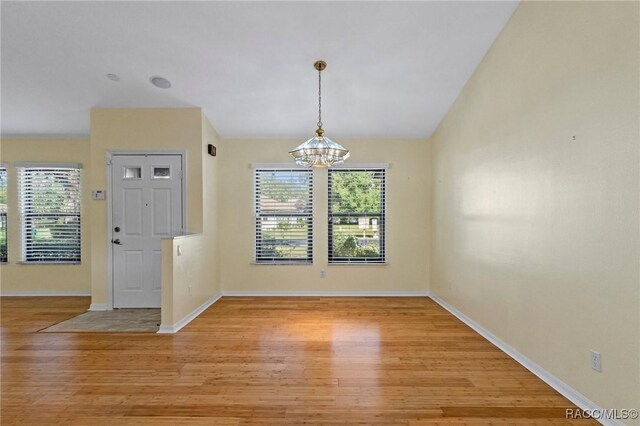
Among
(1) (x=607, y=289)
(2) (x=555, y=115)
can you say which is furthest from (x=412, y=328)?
(2) (x=555, y=115)

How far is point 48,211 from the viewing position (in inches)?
191

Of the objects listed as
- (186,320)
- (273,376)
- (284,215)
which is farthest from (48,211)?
(273,376)

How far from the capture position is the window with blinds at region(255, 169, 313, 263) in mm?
4926

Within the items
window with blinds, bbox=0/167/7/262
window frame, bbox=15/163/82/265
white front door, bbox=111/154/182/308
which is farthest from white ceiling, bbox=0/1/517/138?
window with blinds, bbox=0/167/7/262

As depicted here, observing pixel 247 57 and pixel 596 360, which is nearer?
pixel 596 360

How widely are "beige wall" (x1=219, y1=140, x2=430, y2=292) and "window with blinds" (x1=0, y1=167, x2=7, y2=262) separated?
359 cm

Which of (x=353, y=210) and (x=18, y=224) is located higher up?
(x=353, y=210)

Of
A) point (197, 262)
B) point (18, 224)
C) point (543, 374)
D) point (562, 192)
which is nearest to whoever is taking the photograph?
point (562, 192)

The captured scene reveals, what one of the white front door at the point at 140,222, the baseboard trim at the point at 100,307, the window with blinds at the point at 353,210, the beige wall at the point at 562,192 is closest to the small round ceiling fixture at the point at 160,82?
the white front door at the point at 140,222

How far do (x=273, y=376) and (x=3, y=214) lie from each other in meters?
5.59

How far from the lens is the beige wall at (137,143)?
13.4 ft

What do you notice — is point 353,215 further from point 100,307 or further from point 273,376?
point 100,307

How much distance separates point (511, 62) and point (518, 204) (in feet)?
4.40

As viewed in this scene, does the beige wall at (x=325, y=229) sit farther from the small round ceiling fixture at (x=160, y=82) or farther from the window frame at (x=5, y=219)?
the window frame at (x=5, y=219)
